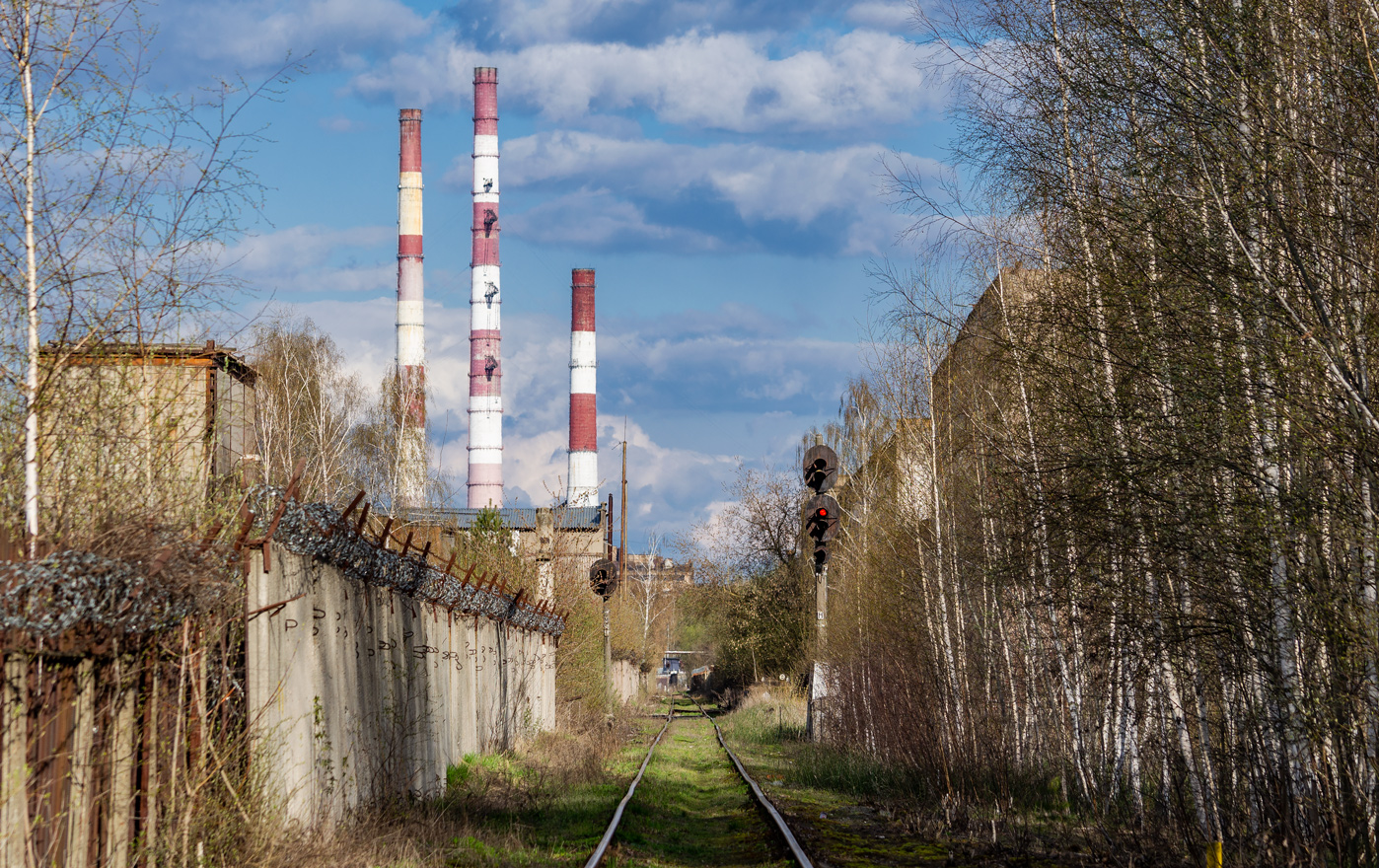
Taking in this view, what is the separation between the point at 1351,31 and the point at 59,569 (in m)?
6.88

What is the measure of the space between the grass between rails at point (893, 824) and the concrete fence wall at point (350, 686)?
3.83m

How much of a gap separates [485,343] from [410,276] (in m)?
4.70

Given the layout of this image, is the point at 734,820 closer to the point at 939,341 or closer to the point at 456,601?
the point at 456,601

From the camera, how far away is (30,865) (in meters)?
5.09

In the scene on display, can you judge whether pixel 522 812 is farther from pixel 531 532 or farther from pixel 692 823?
pixel 531 532

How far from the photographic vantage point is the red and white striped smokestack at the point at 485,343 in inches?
2159

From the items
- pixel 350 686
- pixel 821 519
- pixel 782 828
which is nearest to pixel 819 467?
pixel 821 519

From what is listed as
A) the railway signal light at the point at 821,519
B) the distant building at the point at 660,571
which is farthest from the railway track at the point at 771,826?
the distant building at the point at 660,571

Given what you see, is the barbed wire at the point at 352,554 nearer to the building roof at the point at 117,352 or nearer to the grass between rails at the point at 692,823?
the building roof at the point at 117,352

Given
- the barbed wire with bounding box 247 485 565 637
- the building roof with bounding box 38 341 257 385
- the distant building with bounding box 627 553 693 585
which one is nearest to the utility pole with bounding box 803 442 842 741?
the barbed wire with bounding box 247 485 565 637

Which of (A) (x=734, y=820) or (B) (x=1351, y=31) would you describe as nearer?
(B) (x=1351, y=31)

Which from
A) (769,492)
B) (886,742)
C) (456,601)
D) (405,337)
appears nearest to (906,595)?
(886,742)

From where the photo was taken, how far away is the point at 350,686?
9.61 metres

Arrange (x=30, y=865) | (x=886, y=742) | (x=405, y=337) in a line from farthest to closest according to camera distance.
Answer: (x=405, y=337), (x=886, y=742), (x=30, y=865)
